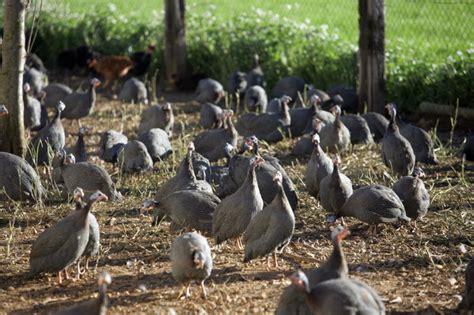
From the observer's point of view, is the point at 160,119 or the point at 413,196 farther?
the point at 160,119

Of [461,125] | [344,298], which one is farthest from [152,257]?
[461,125]

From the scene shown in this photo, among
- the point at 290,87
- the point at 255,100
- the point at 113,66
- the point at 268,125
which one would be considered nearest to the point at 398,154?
the point at 268,125

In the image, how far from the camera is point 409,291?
6102mm

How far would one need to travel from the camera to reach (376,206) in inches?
283

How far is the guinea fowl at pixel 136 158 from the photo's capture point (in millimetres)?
9219

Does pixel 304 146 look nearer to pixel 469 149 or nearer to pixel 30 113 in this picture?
pixel 469 149

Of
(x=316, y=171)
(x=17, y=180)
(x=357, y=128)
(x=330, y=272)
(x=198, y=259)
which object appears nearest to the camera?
(x=330, y=272)

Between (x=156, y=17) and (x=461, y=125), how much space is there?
23.1ft

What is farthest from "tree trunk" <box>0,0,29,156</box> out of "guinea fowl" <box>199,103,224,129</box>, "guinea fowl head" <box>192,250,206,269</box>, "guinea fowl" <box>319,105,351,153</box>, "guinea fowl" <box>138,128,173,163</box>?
"guinea fowl head" <box>192,250,206,269</box>

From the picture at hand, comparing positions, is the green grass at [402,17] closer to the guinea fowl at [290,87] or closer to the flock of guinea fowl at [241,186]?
the guinea fowl at [290,87]

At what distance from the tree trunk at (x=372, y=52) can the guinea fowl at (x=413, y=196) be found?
3.77 m

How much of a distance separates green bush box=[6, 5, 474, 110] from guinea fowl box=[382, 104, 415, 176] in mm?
2524

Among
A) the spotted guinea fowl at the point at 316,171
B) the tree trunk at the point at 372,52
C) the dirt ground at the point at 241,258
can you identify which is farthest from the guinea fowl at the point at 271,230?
the tree trunk at the point at 372,52

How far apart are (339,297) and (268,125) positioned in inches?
234
